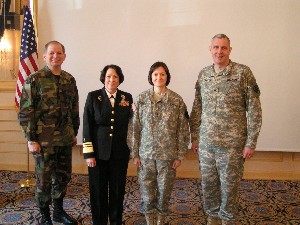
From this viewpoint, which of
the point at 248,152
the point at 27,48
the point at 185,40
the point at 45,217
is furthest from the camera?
the point at 185,40

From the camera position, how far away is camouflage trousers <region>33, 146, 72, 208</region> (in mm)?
2617

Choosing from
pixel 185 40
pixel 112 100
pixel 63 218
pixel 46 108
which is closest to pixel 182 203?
pixel 63 218

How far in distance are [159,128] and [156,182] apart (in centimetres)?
41

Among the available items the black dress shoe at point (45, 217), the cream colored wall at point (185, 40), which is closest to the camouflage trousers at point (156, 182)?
the black dress shoe at point (45, 217)

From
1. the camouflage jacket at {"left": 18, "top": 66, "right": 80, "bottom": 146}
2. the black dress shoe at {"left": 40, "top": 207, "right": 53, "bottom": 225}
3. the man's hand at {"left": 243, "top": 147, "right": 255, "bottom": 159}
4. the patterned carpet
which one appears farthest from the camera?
the patterned carpet

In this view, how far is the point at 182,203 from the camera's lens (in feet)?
10.7

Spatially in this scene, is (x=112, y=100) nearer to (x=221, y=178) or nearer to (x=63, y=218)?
(x=221, y=178)

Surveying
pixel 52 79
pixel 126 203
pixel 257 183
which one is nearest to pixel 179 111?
pixel 52 79

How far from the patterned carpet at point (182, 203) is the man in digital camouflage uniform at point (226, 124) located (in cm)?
59

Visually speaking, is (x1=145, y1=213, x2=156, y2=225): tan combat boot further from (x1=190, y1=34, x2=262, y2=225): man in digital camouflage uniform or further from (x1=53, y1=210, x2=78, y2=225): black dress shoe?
(x1=53, y1=210, x2=78, y2=225): black dress shoe

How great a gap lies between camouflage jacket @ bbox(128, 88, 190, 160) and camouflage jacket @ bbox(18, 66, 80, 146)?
59cm

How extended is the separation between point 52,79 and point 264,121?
2.43 metres

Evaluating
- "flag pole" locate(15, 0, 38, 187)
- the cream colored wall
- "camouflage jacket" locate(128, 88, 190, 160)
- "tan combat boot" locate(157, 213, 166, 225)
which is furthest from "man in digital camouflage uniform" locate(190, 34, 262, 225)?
"flag pole" locate(15, 0, 38, 187)

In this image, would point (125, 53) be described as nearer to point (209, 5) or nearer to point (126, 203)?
point (209, 5)
